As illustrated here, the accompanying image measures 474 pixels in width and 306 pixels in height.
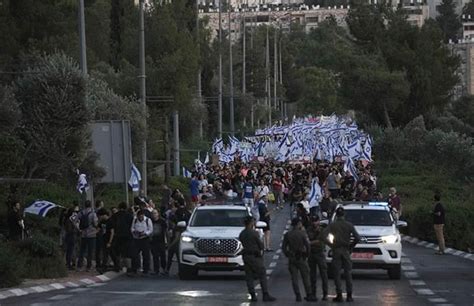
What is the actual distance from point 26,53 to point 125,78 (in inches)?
217

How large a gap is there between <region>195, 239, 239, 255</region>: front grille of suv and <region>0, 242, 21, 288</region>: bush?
4.32 meters

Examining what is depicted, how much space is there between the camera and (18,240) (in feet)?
102

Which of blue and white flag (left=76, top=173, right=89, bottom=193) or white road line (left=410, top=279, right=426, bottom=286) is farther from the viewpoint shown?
blue and white flag (left=76, top=173, right=89, bottom=193)

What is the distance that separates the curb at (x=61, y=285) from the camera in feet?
86.4

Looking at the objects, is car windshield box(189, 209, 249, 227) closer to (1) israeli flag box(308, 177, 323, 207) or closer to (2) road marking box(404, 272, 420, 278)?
(2) road marking box(404, 272, 420, 278)

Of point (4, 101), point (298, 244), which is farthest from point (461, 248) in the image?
point (298, 244)

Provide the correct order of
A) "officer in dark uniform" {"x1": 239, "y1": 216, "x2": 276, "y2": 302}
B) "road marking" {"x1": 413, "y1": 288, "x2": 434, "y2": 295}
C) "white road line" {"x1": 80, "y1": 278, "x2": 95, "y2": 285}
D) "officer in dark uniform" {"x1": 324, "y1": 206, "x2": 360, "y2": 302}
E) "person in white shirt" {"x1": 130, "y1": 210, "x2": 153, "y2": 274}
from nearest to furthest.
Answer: "officer in dark uniform" {"x1": 239, "y1": 216, "x2": 276, "y2": 302}
"officer in dark uniform" {"x1": 324, "y1": 206, "x2": 360, "y2": 302}
"road marking" {"x1": 413, "y1": 288, "x2": 434, "y2": 295}
"white road line" {"x1": 80, "y1": 278, "x2": 95, "y2": 285}
"person in white shirt" {"x1": 130, "y1": 210, "x2": 153, "y2": 274}

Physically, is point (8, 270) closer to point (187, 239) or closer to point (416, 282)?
point (187, 239)

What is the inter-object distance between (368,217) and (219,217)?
11.2 ft

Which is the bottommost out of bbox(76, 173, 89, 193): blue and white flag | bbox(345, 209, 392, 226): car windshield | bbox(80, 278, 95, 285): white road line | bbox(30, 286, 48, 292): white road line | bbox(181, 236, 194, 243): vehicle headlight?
bbox(80, 278, 95, 285): white road line

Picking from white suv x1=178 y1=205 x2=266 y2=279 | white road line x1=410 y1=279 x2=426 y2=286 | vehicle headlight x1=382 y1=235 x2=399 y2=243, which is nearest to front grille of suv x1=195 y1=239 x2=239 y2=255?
white suv x1=178 y1=205 x2=266 y2=279

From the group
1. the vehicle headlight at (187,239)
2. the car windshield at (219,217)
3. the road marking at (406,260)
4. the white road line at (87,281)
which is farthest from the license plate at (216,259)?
the road marking at (406,260)

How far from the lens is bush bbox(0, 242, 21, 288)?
2717 centimetres

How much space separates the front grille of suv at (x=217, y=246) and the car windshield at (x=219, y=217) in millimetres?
1179
